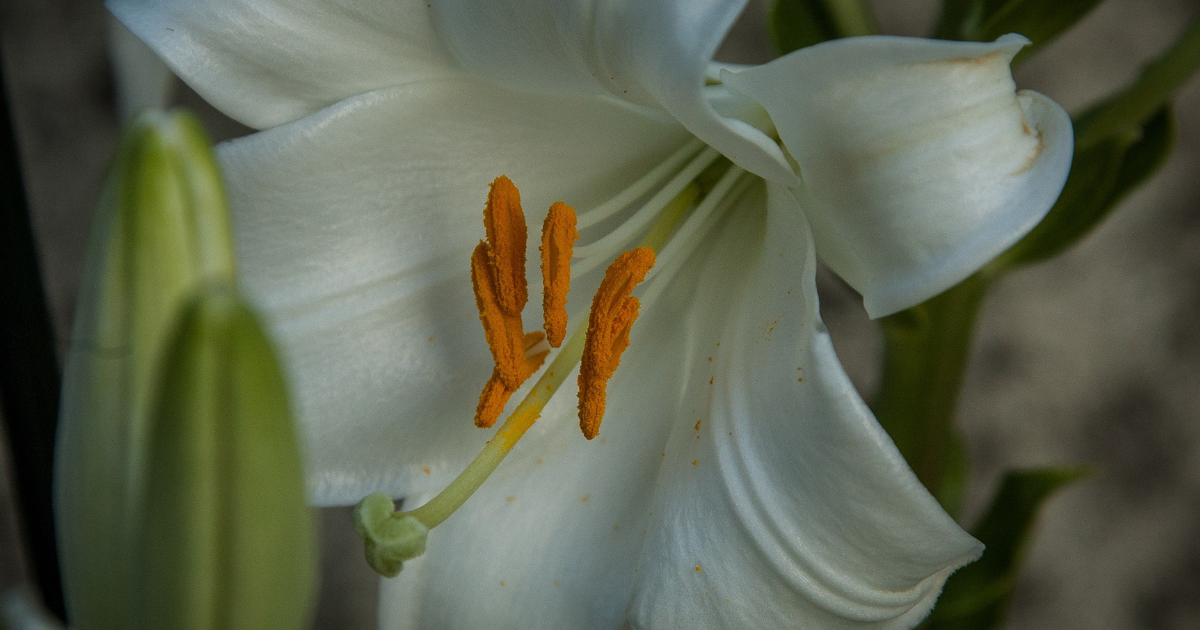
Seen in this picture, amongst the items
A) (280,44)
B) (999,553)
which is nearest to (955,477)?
(999,553)

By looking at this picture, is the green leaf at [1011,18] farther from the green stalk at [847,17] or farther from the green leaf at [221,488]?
the green leaf at [221,488]

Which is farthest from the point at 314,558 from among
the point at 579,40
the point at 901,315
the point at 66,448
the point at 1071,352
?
the point at 1071,352

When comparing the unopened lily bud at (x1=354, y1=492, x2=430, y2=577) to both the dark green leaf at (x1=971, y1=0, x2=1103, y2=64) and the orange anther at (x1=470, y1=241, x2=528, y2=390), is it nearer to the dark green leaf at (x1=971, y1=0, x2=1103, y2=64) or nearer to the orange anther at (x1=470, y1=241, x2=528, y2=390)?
the orange anther at (x1=470, y1=241, x2=528, y2=390)

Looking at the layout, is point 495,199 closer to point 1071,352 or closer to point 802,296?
point 802,296

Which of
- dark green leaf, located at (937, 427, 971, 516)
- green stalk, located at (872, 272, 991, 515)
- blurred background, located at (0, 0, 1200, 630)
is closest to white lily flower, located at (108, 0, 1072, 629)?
green stalk, located at (872, 272, 991, 515)

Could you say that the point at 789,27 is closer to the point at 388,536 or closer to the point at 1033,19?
the point at 1033,19
